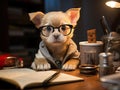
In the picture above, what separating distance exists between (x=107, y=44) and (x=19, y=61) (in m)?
0.40

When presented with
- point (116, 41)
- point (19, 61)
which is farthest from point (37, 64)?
point (116, 41)

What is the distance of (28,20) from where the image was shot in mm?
1434

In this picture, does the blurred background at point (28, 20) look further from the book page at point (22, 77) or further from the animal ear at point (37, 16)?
the book page at point (22, 77)

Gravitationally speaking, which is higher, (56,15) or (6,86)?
(56,15)

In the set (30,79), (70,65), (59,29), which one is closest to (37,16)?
(59,29)

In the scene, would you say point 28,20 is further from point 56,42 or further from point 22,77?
point 22,77

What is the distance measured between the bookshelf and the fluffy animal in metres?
0.18

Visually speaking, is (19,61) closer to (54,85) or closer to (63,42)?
(63,42)

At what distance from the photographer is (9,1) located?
4.62 feet

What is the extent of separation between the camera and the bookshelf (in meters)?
1.41

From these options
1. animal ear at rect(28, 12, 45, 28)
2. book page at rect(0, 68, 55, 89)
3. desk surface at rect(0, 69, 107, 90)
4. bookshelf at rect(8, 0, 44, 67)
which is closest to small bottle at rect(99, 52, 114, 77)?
desk surface at rect(0, 69, 107, 90)

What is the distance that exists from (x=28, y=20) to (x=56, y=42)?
0.33 meters

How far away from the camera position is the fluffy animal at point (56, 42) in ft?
3.83

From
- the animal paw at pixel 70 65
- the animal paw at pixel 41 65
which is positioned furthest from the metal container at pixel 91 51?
the animal paw at pixel 41 65
